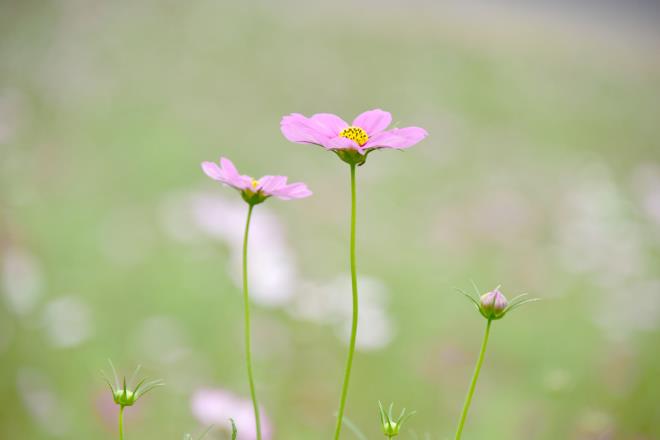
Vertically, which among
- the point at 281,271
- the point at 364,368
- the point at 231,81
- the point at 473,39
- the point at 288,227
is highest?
the point at 473,39

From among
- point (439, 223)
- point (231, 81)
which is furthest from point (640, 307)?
point (231, 81)

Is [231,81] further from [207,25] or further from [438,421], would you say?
[438,421]

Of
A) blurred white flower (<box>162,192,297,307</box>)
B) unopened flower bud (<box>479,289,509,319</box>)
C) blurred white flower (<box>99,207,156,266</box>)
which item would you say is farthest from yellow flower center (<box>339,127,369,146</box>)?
blurred white flower (<box>99,207,156,266</box>)

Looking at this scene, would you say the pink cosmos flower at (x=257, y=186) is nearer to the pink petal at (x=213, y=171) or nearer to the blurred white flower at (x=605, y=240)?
the pink petal at (x=213, y=171)

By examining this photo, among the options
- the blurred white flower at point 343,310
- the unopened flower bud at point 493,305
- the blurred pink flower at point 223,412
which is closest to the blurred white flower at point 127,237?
the blurred white flower at point 343,310

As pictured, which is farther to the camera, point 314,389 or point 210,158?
point 210,158

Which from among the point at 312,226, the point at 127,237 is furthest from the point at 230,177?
the point at 312,226

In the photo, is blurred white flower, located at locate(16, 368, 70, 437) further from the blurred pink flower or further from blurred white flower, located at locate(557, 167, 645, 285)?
blurred white flower, located at locate(557, 167, 645, 285)
